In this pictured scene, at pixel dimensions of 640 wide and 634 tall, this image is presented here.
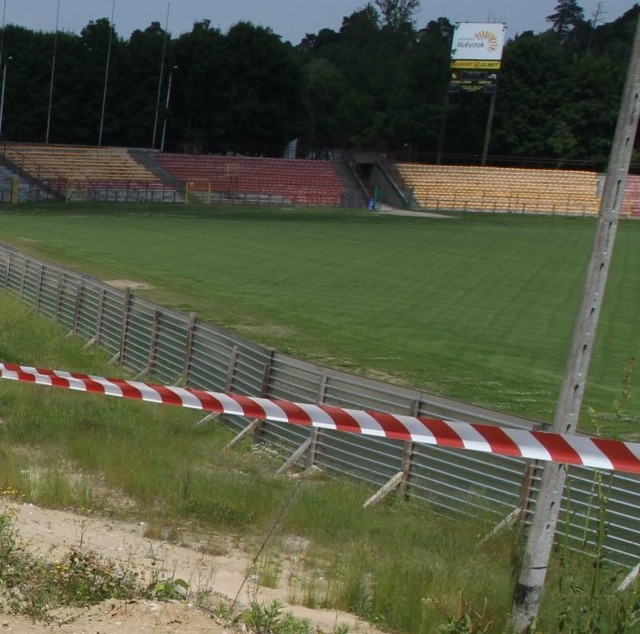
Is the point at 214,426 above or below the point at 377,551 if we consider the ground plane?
below

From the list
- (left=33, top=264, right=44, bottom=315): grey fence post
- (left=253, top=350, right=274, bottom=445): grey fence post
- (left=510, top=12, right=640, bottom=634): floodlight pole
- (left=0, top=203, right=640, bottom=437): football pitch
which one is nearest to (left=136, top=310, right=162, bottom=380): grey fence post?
(left=0, top=203, right=640, bottom=437): football pitch

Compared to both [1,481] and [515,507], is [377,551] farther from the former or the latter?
[1,481]

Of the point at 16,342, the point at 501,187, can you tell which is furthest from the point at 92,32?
the point at 16,342

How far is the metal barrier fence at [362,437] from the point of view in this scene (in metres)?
9.07

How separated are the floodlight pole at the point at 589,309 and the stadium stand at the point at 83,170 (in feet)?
199

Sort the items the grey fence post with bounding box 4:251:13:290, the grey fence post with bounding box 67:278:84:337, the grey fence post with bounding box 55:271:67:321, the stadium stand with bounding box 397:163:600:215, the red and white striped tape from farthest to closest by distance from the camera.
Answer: the stadium stand with bounding box 397:163:600:215
the grey fence post with bounding box 4:251:13:290
the grey fence post with bounding box 55:271:67:321
the grey fence post with bounding box 67:278:84:337
the red and white striped tape

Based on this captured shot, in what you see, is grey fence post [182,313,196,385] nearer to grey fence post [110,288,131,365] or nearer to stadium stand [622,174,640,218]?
grey fence post [110,288,131,365]

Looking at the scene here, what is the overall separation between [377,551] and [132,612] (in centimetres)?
278

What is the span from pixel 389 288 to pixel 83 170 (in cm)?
4288

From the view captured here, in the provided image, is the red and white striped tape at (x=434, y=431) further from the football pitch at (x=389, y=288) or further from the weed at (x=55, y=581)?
the weed at (x=55, y=581)

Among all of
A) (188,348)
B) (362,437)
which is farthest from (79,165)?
(362,437)

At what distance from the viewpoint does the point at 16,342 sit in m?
19.7

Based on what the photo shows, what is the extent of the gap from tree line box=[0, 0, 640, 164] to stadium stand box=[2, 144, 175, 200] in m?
9.28

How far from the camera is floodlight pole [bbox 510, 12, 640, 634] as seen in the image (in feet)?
19.7
